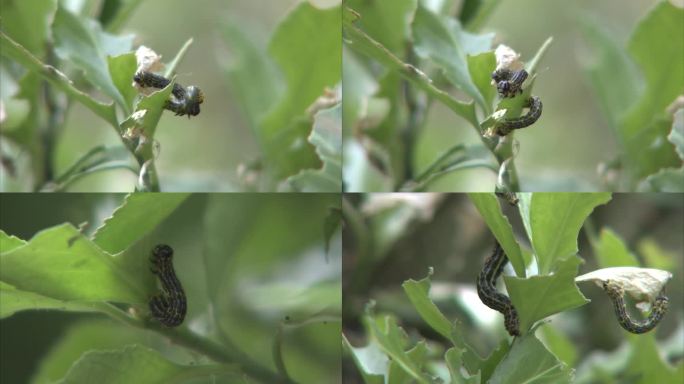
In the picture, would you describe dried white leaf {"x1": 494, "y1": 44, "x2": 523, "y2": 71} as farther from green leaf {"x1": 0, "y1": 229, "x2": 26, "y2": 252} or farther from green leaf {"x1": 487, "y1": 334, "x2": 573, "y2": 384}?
green leaf {"x1": 0, "y1": 229, "x2": 26, "y2": 252}

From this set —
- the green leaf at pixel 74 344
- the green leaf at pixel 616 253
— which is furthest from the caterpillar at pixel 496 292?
the green leaf at pixel 74 344

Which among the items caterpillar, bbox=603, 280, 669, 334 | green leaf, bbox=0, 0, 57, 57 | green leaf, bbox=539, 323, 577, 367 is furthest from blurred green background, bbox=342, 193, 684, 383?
green leaf, bbox=0, 0, 57, 57

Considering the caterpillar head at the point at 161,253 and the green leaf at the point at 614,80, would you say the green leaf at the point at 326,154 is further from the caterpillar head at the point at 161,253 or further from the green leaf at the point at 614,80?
the green leaf at the point at 614,80

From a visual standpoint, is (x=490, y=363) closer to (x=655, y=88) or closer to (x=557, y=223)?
(x=557, y=223)

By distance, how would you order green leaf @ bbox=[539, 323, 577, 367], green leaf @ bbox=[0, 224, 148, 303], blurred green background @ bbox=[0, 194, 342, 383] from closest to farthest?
green leaf @ bbox=[0, 224, 148, 303]
blurred green background @ bbox=[0, 194, 342, 383]
green leaf @ bbox=[539, 323, 577, 367]

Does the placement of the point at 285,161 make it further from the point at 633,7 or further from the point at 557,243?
the point at 633,7
